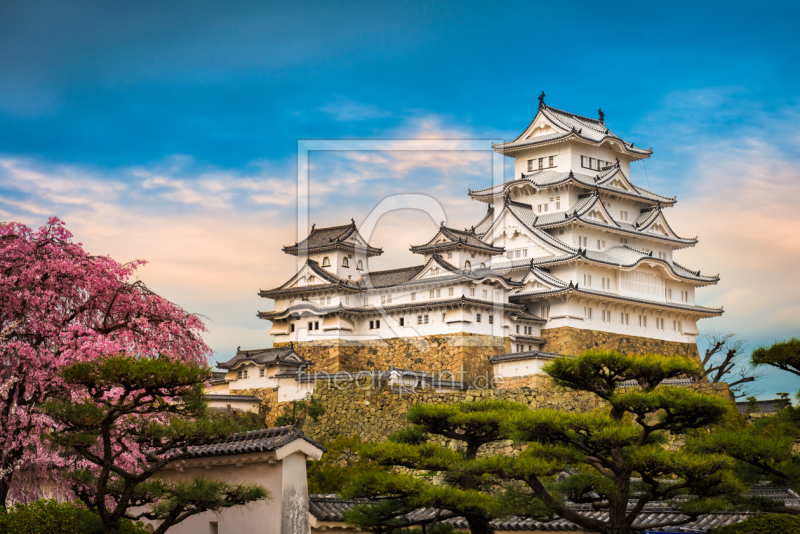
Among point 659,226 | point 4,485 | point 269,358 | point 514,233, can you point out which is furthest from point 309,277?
point 4,485

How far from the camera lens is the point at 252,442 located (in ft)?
46.8

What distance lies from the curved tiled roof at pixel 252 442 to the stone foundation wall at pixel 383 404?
56.0 feet

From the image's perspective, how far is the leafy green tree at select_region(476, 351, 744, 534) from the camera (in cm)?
1331

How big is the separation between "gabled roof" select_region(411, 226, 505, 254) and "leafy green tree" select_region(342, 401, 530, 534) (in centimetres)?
2590

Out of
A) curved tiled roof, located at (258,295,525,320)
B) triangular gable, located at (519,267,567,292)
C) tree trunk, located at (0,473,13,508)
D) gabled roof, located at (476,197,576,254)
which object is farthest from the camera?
gabled roof, located at (476,197,576,254)

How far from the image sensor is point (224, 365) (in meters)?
41.2

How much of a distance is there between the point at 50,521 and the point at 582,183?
3590cm

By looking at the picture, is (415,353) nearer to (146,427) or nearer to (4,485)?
(4,485)

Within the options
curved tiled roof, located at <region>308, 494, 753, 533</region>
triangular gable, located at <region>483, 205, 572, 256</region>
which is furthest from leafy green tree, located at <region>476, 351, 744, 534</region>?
triangular gable, located at <region>483, 205, 572, 256</region>

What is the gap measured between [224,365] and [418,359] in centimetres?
904

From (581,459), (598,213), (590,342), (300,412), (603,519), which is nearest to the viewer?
(581,459)

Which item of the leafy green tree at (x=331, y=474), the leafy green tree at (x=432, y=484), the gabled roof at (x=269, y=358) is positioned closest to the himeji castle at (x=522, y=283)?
the gabled roof at (x=269, y=358)

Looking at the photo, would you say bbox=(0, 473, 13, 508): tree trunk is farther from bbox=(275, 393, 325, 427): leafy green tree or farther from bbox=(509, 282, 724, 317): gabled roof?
Result: bbox=(509, 282, 724, 317): gabled roof

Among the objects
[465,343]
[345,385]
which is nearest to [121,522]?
[345,385]
